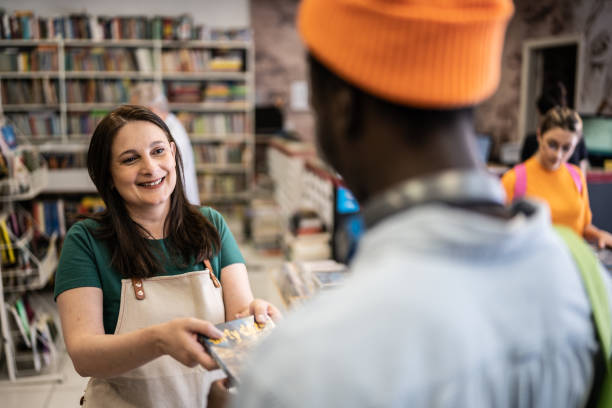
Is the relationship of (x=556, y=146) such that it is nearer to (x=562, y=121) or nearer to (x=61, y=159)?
(x=562, y=121)

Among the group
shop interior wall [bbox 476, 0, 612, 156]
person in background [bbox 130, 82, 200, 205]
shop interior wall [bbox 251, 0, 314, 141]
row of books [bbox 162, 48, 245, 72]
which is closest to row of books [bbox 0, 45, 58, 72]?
row of books [bbox 162, 48, 245, 72]

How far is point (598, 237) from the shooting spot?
2555 mm

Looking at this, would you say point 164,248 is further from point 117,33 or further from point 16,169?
point 117,33

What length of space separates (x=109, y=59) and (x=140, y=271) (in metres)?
6.18

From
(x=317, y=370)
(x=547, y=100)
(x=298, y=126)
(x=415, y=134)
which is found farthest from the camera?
(x=298, y=126)

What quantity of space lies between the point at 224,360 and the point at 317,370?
1.59 feet

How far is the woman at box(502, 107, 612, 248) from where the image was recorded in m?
2.57

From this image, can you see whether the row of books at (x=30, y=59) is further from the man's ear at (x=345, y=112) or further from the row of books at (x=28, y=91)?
the man's ear at (x=345, y=112)

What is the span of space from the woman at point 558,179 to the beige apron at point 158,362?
5.63 ft

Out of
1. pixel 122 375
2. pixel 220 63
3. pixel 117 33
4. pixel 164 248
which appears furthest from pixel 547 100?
pixel 117 33

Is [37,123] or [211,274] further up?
[37,123]

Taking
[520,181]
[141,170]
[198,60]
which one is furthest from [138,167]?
[198,60]

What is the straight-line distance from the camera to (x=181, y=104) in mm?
7082

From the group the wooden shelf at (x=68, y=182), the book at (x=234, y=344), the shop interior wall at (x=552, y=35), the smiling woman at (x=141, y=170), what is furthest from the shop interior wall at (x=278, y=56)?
the book at (x=234, y=344)
